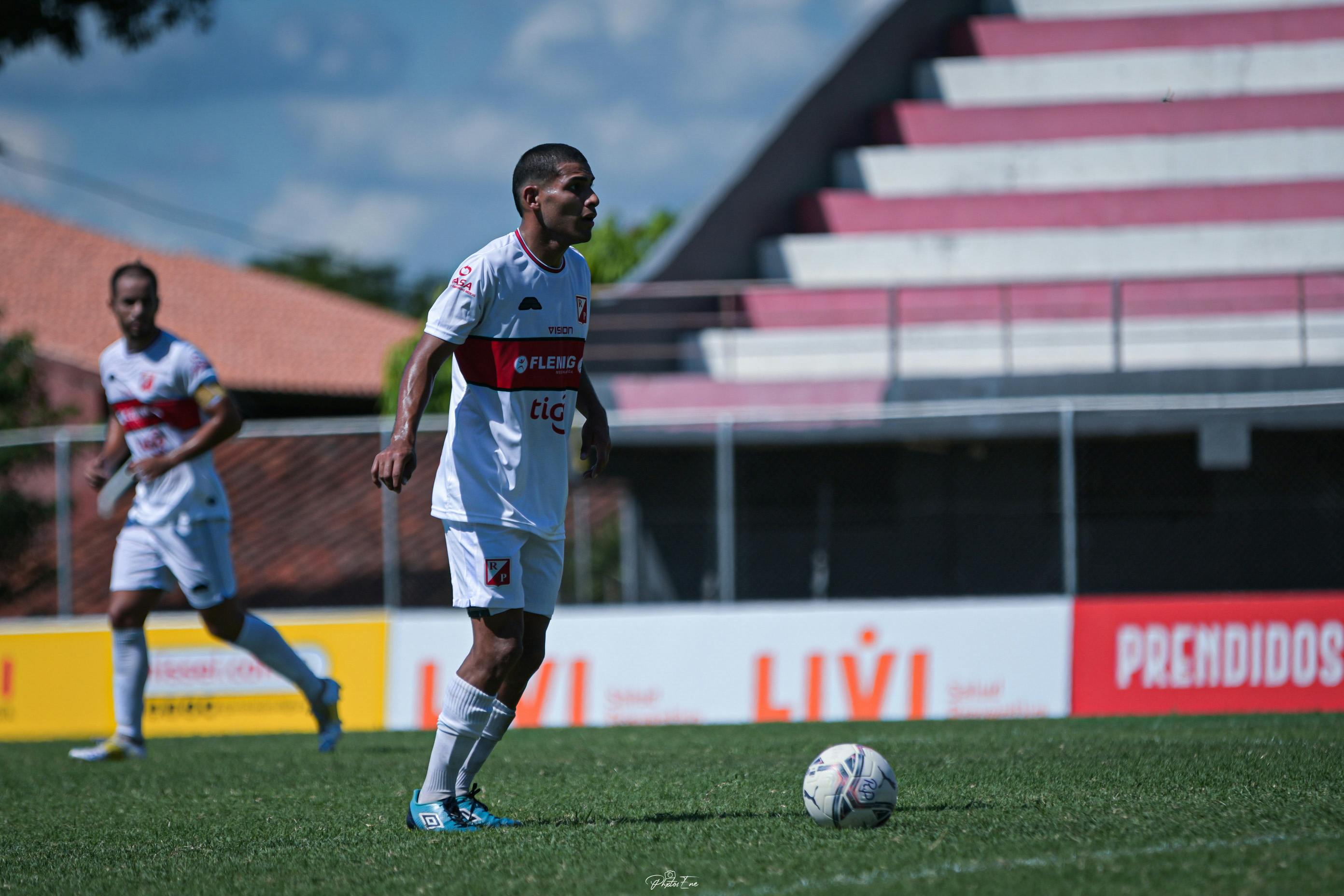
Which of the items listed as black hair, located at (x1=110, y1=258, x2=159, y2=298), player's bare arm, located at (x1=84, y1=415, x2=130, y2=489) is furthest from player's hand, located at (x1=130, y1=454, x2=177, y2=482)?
black hair, located at (x1=110, y1=258, x2=159, y2=298)

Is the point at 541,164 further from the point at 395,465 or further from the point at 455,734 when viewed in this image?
the point at 455,734

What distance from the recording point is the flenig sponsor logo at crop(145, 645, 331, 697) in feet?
40.4

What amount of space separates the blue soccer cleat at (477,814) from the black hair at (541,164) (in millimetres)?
2027

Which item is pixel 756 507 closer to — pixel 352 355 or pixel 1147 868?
pixel 1147 868

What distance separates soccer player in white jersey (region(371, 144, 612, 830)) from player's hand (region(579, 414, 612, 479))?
0.38 m

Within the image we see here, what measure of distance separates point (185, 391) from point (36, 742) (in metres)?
4.57

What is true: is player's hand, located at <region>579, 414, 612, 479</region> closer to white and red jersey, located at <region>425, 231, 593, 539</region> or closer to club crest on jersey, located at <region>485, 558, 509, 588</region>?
white and red jersey, located at <region>425, 231, 593, 539</region>

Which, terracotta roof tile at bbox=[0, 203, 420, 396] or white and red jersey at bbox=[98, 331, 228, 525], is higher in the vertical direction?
terracotta roof tile at bbox=[0, 203, 420, 396]

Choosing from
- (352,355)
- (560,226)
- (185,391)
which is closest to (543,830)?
(560,226)

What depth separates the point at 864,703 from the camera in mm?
11414

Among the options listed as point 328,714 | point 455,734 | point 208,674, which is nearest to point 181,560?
point 328,714

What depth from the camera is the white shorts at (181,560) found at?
8.11 metres

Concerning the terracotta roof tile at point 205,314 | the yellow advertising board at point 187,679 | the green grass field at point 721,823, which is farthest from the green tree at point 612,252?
the green grass field at point 721,823

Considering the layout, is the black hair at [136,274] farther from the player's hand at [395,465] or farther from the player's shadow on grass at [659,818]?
the player's shadow on grass at [659,818]
